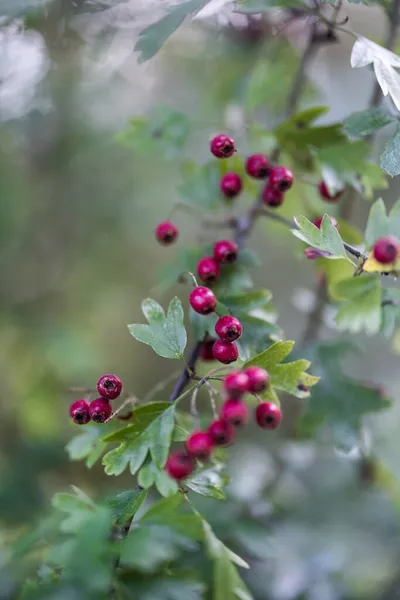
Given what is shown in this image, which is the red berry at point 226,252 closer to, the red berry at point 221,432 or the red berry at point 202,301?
the red berry at point 202,301

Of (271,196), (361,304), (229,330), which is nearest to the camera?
(229,330)

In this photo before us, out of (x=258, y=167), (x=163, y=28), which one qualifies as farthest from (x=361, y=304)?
(x=163, y=28)

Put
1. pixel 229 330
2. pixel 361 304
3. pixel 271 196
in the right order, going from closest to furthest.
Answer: pixel 229 330
pixel 361 304
pixel 271 196

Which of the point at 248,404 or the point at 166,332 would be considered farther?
the point at 248,404

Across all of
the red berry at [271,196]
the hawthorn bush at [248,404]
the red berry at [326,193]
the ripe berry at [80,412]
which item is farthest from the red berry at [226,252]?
the ripe berry at [80,412]

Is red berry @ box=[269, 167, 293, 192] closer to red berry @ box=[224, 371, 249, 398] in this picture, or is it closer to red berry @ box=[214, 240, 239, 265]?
red berry @ box=[214, 240, 239, 265]

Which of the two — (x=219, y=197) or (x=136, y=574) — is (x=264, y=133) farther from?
(x=136, y=574)

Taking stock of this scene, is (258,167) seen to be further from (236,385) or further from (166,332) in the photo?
(236,385)
